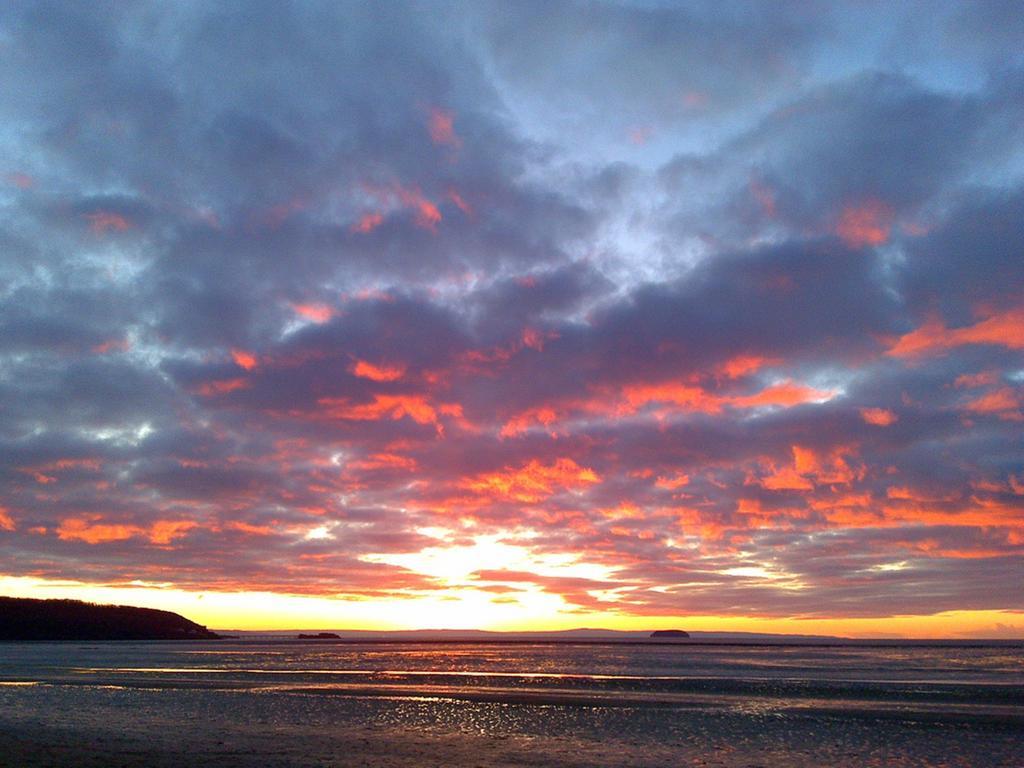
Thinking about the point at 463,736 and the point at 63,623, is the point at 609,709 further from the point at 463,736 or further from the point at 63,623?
the point at 63,623

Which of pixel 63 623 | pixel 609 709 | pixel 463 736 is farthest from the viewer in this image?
pixel 63 623

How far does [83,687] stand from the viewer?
50125 millimetres

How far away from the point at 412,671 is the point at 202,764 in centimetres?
4940

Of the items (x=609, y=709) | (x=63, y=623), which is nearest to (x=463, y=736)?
(x=609, y=709)

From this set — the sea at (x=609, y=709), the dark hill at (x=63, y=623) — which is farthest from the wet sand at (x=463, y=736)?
the dark hill at (x=63, y=623)

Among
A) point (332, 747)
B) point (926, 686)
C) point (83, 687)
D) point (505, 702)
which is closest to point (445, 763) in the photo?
point (332, 747)

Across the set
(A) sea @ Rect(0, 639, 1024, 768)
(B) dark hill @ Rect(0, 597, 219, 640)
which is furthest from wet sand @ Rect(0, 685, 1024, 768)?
(B) dark hill @ Rect(0, 597, 219, 640)

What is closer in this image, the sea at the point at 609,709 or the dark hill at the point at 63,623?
the sea at the point at 609,709

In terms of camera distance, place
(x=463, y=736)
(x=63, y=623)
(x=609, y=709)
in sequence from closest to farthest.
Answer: (x=463, y=736) → (x=609, y=709) → (x=63, y=623)

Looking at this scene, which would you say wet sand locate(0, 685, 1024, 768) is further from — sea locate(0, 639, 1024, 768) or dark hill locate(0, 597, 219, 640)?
dark hill locate(0, 597, 219, 640)

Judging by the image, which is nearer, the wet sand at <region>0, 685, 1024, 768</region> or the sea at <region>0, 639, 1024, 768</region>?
the wet sand at <region>0, 685, 1024, 768</region>

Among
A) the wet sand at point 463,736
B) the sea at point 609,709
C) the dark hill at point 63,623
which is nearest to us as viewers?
the wet sand at point 463,736

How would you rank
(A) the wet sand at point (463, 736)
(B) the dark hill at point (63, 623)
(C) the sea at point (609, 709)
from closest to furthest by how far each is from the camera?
(A) the wet sand at point (463, 736) < (C) the sea at point (609, 709) < (B) the dark hill at point (63, 623)

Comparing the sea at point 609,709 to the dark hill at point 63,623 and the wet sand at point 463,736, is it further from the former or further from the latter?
the dark hill at point 63,623
